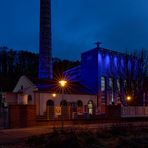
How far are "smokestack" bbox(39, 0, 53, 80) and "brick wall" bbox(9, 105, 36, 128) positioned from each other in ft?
72.1

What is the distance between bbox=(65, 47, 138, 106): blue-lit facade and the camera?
48.7 m

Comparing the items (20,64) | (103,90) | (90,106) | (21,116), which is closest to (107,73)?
(103,90)

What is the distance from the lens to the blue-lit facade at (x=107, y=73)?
1917 inches

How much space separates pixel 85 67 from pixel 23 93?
1086 centimetres

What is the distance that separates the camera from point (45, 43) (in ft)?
173

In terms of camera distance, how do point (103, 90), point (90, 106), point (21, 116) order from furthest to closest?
point (103, 90) < point (90, 106) < point (21, 116)

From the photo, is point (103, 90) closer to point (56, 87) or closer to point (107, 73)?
point (107, 73)

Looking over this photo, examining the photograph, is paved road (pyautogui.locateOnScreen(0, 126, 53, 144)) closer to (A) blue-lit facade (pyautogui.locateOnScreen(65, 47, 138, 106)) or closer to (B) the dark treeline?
(A) blue-lit facade (pyautogui.locateOnScreen(65, 47, 138, 106))

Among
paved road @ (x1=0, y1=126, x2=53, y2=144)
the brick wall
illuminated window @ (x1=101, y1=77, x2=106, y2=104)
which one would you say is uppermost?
illuminated window @ (x1=101, y1=77, x2=106, y2=104)

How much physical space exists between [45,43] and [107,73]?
10.8 m

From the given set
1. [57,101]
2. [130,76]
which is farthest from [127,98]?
[57,101]

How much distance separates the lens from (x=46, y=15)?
53.3 metres

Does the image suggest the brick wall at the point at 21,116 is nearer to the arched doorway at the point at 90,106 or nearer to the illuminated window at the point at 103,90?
the arched doorway at the point at 90,106

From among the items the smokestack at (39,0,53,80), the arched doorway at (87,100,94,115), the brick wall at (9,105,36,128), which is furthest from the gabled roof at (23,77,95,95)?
the brick wall at (9,105,36,128)
